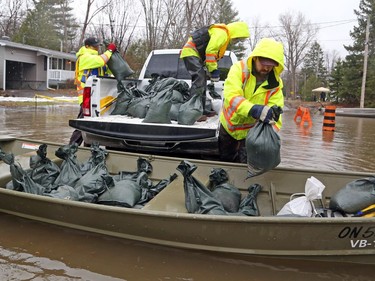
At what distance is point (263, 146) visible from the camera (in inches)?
144

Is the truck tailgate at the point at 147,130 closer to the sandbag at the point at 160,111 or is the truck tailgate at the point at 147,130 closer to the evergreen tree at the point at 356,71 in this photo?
the sandbag at the point at 160,111

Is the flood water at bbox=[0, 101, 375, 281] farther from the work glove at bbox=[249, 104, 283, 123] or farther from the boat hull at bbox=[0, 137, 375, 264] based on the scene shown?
the work glove at bbox=[249, 104, 283, 123]

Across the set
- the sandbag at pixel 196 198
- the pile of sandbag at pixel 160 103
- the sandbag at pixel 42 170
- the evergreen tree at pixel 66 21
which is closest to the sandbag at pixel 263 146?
the sandbag at pixel 196 198

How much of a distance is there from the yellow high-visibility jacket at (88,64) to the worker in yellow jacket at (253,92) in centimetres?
270

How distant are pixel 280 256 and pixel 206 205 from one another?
802mm

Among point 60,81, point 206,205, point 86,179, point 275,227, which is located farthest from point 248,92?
point 60,81

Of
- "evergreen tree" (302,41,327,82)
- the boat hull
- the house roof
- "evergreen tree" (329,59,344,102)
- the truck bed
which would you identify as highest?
"evergreen tree" (302,41,327,82)

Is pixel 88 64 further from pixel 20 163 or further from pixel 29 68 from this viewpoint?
pixel 29 68

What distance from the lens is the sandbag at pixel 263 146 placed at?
12.0 ft

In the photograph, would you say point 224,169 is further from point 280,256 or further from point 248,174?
point 280,256

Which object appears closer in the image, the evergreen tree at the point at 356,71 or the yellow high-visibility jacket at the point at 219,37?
the yellow high-visibility jacket at the point at 219,37

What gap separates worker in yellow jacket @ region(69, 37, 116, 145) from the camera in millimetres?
6328

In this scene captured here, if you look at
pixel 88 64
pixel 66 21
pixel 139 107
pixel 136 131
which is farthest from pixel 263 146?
pixel 66 21

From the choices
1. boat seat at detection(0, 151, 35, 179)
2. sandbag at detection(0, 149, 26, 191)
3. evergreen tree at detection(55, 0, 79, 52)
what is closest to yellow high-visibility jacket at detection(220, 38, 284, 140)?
sandbag at detection(0, 149, 26, 191)
